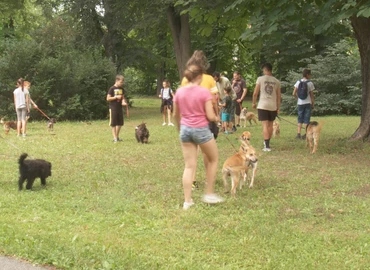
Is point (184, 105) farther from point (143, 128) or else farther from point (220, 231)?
point (143, 128)

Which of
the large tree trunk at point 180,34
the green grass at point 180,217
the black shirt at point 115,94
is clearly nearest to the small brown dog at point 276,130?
the green grass at point 180,217

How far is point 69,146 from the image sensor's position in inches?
522

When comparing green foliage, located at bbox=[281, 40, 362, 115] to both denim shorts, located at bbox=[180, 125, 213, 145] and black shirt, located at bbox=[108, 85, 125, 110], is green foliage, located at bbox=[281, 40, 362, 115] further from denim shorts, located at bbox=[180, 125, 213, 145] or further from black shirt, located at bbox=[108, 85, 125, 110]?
denim shorts, located at bbox=[180, 125, 213, 145]

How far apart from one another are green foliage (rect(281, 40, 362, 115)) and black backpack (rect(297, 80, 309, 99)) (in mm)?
11740

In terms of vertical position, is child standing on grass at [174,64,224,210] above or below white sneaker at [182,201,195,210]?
above

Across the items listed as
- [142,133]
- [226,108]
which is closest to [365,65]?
[226,108]

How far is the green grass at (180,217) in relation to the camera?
4656 mm

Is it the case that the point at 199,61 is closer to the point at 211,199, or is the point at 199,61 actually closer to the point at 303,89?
the point at 211,199

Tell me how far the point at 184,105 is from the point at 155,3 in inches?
722

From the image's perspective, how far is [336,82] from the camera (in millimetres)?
25219

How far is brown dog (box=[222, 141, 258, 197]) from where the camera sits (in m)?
7.11

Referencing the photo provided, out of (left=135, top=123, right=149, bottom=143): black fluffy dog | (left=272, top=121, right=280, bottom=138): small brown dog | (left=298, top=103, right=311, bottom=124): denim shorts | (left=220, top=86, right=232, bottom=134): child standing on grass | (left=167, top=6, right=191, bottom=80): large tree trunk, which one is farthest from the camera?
(left=167, top=6, right=191, bottom=80): large tree trunk

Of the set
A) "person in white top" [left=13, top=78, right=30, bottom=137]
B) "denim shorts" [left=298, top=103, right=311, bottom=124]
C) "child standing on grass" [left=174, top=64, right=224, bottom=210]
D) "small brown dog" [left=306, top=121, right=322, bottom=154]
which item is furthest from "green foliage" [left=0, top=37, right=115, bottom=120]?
"child standing on grass" [left=174, top=64, right=224, bottom=210]

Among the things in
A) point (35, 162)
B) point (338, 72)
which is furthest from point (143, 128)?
point (338, 72)
